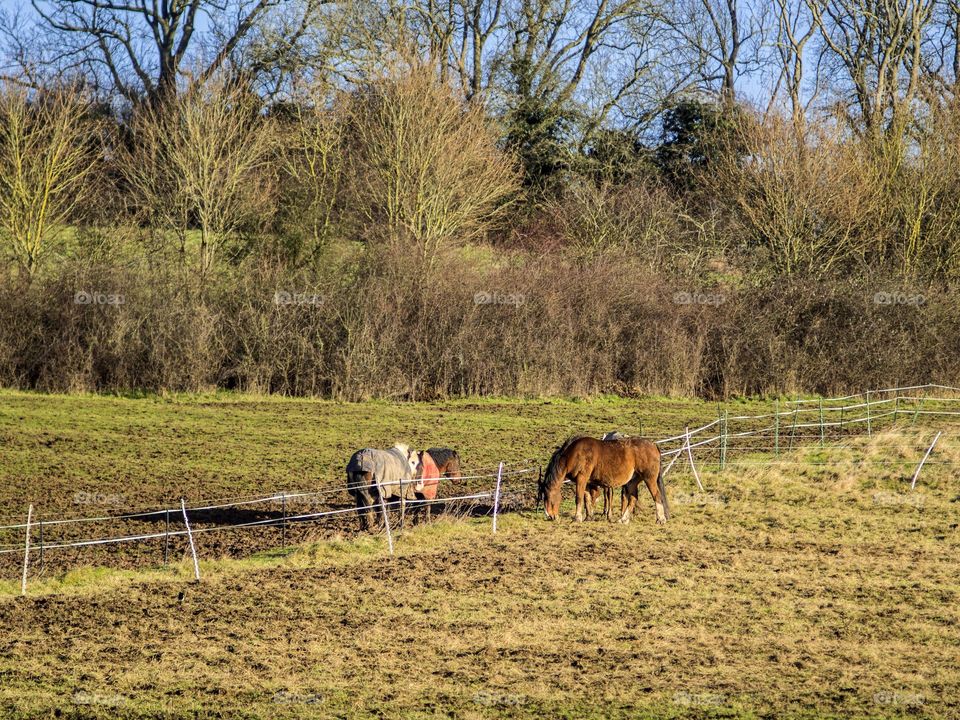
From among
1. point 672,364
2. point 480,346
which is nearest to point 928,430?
point 672,364

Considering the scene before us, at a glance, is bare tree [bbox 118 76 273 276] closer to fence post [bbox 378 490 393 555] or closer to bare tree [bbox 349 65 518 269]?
bare tree [bbox 349 65 518 269]

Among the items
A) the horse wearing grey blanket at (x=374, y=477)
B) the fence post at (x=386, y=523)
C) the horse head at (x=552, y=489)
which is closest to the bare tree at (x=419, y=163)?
the horse head at (x=552, y=489)

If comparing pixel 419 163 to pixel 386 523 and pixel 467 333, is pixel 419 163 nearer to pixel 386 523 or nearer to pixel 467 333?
pixel 467 333

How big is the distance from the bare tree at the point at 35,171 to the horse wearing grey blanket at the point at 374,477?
1960 cm

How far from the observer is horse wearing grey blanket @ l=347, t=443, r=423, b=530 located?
47.1 feet

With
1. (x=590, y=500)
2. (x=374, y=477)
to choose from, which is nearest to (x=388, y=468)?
(x=374, y=477)

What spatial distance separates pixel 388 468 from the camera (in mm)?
14523

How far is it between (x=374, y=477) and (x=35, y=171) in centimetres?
2230

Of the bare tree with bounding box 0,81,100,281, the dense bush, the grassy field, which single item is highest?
the bare tree with bounding box 0,81,100,281

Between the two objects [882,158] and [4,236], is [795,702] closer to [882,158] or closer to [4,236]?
[4,236]

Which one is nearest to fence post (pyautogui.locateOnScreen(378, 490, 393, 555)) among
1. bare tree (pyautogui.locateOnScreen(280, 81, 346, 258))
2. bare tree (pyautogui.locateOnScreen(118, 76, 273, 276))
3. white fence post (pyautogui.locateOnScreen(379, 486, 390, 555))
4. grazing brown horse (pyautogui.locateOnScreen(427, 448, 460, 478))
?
white fence post (pyautogui.locateOnScreen(379, 486, 390, 555))

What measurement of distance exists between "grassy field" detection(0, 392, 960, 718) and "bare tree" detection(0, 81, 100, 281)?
14.9 meters

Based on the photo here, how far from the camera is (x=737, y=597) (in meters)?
11.8

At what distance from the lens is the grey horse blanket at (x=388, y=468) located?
1438 cm
